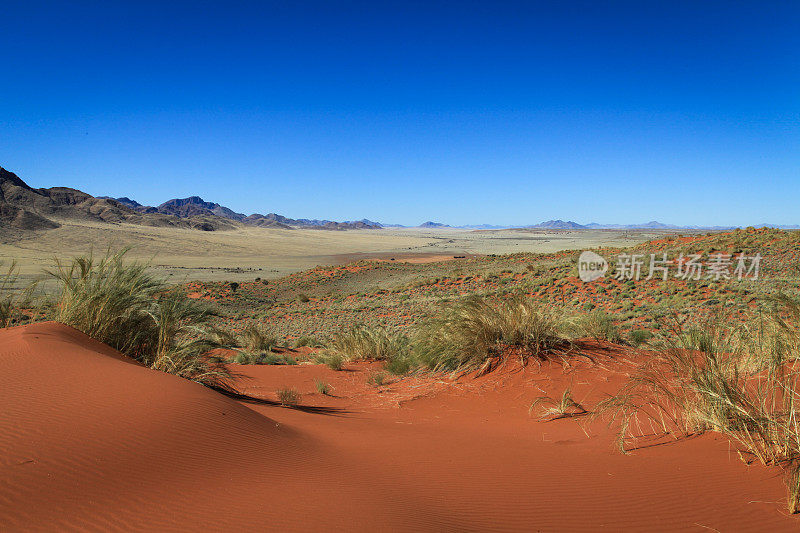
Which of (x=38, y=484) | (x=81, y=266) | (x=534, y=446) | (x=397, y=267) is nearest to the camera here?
(x=38, y=484)

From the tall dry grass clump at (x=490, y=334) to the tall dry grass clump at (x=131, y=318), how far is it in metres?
3.71

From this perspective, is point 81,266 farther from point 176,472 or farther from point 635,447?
point 635,447

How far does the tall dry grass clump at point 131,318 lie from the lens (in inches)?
236

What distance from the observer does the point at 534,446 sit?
4266 millimetres

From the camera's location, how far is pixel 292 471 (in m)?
3.03

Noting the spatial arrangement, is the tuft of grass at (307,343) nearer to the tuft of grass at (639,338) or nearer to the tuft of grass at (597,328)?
the tuft of grass at (597,328)

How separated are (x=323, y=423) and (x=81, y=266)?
434 cm

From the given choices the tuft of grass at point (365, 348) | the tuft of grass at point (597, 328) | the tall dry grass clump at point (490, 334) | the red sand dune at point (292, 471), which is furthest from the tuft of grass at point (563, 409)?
the tuft of grass at point (365, 348)

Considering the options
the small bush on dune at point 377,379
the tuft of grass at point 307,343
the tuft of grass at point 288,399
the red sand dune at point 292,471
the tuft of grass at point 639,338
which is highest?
the red sand dune at point 292,471

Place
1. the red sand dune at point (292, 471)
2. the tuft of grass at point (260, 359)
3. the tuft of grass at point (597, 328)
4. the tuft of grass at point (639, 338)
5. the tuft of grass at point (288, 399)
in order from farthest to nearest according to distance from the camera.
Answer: the tuft of grass at point (260, 359) → the tuft of grass at point (639, 338) → the tuft of grass at point (597, 328) → the tuft of grass at point (288, 399) → the red sand dune at point (292, 471)

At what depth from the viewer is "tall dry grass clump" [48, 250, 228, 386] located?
600cm

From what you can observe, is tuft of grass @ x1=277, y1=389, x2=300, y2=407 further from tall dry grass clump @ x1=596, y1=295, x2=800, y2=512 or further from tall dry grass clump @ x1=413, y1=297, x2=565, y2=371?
tall dry grass clump @ x1=596, y1=295, x2=800, y2=512

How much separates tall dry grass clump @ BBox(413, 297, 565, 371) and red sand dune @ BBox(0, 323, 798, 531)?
2972 mm

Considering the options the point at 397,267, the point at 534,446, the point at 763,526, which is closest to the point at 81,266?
the point at 534,446
